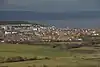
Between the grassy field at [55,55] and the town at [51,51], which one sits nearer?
the grassy field at [55,55]

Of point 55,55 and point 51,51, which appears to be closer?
point 55,55

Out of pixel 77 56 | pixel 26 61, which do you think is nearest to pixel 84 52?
pixel 77 56

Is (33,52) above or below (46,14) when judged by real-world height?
below

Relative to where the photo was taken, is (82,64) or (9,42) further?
(9,42)

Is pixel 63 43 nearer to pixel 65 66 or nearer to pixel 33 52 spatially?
pixel 33 52

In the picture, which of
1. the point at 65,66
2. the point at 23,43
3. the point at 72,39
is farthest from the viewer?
the point at 72,39

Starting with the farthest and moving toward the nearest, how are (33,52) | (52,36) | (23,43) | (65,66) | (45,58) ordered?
(52,36) < (23,43) < (33,52) < (45,58) < (65,66)

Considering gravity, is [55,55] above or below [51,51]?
below

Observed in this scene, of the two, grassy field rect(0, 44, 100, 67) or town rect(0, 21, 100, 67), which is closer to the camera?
grassy field rect(0, 44, 100, 67)
